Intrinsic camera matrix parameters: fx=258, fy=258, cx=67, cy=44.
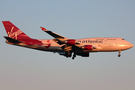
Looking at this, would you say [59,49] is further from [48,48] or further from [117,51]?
[117,51]

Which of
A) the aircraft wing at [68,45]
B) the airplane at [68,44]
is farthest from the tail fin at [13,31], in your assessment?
the aircraft wing at [68,45]

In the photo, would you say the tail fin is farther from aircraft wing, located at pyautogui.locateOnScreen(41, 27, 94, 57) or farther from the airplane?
aircraft wing, located at pyautogui.locateOnScreen(41, 27, 94, 57)

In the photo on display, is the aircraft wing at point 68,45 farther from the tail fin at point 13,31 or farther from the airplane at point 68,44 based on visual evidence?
the tail fin at point 13,31

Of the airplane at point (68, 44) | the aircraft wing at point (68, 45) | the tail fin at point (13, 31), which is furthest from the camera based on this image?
the tail fin at point (13, 31)

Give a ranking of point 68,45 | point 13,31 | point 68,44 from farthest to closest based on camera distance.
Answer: point 13,31 → point 68,45 → point 68,44

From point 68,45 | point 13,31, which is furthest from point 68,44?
point 13,31

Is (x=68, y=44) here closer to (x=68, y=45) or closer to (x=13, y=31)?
(x=68, y=45)

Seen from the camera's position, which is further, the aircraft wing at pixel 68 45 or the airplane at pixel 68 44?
the airplane at pixel 68 44

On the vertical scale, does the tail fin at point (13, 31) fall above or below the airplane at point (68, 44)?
above

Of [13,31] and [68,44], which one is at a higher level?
[13,31]

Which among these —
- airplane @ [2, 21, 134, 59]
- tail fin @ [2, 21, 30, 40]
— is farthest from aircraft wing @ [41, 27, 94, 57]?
tail fin @ [2, 21, 30, 40]

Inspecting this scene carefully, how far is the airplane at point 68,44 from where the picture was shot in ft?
211

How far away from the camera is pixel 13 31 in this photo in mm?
72000

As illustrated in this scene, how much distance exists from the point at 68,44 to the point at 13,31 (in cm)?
1811
